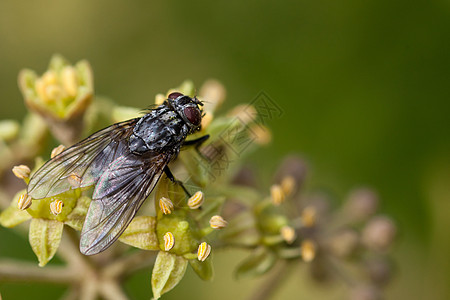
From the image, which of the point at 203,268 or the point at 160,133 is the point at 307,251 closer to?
the point at 203,268

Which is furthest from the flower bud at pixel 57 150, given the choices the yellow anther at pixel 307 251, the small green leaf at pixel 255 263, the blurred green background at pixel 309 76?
the blurred green background at pixel 309 76

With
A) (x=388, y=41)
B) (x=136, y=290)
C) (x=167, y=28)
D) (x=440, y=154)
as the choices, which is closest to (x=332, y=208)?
(x=440, y=154)

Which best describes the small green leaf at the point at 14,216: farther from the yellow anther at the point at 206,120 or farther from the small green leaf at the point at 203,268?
the yellow anther at the point at 206,120

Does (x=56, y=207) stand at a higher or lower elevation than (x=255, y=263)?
higher

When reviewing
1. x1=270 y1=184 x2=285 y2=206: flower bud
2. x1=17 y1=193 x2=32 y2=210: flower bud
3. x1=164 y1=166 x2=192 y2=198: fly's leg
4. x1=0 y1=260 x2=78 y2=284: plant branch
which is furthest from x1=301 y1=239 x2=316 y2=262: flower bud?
x1=17 y1=193 x2=32 y2=210: flower bud

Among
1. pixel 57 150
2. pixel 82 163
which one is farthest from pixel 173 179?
pixel 57 150

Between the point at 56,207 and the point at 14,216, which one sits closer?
the point at 56,207
